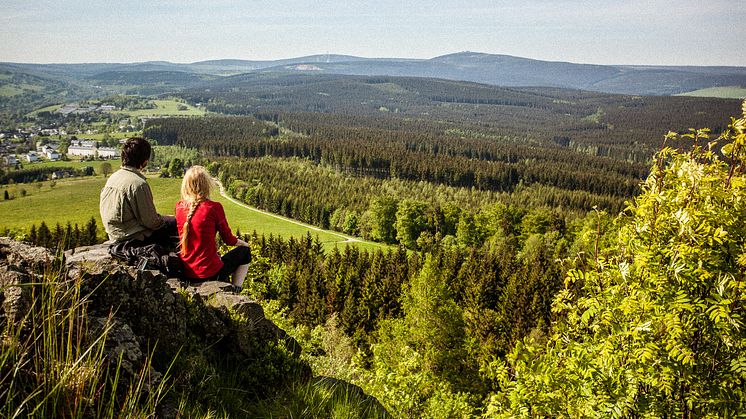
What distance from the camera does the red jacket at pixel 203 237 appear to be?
24.9 ft

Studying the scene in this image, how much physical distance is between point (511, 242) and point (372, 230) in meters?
29.6

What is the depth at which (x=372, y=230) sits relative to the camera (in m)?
98.6

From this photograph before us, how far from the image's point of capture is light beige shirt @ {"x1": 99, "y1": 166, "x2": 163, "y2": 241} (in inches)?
290

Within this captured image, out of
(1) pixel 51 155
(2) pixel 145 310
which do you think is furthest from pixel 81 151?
(2) pixel 145 310

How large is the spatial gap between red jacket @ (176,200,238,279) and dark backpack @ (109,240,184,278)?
0.63ft

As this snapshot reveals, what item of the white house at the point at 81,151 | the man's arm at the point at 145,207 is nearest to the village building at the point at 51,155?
the white house at the point at 81,151

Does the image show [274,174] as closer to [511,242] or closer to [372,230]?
[372,230]

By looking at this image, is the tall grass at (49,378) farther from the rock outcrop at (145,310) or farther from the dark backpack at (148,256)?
the dark backpack at (148,256)

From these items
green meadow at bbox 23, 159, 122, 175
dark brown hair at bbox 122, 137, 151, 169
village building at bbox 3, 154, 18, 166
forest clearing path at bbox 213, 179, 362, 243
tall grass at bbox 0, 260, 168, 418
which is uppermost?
dark brown hair at bbox 122, 137, 151, 169

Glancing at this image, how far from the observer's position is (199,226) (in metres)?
7.58

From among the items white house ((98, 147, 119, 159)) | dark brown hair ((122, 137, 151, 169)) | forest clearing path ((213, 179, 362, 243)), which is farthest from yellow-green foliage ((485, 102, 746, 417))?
white house ((98, 147, 119, 159))

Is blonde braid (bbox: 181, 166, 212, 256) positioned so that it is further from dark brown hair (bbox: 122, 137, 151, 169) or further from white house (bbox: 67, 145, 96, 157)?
white house (bbox: 67, 145, 96, 157)

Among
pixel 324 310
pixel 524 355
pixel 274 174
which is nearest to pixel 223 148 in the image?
pixel 274 174

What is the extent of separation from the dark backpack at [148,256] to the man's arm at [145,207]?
402 mm
